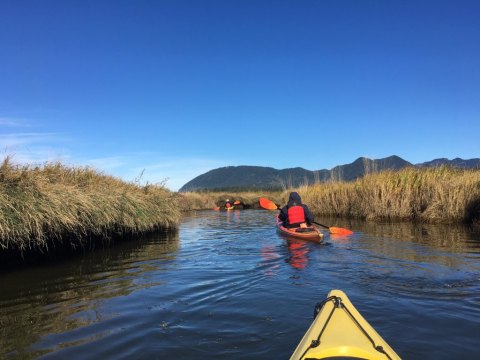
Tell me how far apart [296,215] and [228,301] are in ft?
24.2

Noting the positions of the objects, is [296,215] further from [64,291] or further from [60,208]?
[64,291]

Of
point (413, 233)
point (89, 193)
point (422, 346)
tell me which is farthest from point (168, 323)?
point (413, 233)

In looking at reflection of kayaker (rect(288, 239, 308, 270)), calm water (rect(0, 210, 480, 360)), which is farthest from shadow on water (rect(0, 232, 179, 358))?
reflection of kayaker (rect(288, 239, 308, 270))

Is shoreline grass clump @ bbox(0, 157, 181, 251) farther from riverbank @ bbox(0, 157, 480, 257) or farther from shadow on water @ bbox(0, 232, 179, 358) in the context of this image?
shadow on water @ bbox(0, 232, 179, 358)

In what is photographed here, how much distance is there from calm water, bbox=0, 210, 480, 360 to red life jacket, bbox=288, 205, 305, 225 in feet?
7.99

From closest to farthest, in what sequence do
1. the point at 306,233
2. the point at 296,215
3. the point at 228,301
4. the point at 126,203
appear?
the point at 228,301, the point at 126,203, the point at 306,233, the point at 296,215

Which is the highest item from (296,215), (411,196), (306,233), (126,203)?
(126,203)

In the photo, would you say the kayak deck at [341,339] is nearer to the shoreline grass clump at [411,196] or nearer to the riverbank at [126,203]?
the riverbank at [126,203]

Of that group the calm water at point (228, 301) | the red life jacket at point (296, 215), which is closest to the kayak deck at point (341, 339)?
the calm water at point (228, 301)

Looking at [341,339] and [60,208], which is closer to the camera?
[341,339]

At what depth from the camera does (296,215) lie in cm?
1283

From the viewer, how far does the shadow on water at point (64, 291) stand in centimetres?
457

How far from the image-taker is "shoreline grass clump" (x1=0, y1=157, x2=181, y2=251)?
22.7 ft

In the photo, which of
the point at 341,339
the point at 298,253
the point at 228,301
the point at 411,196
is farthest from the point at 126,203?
the point at 411,196
